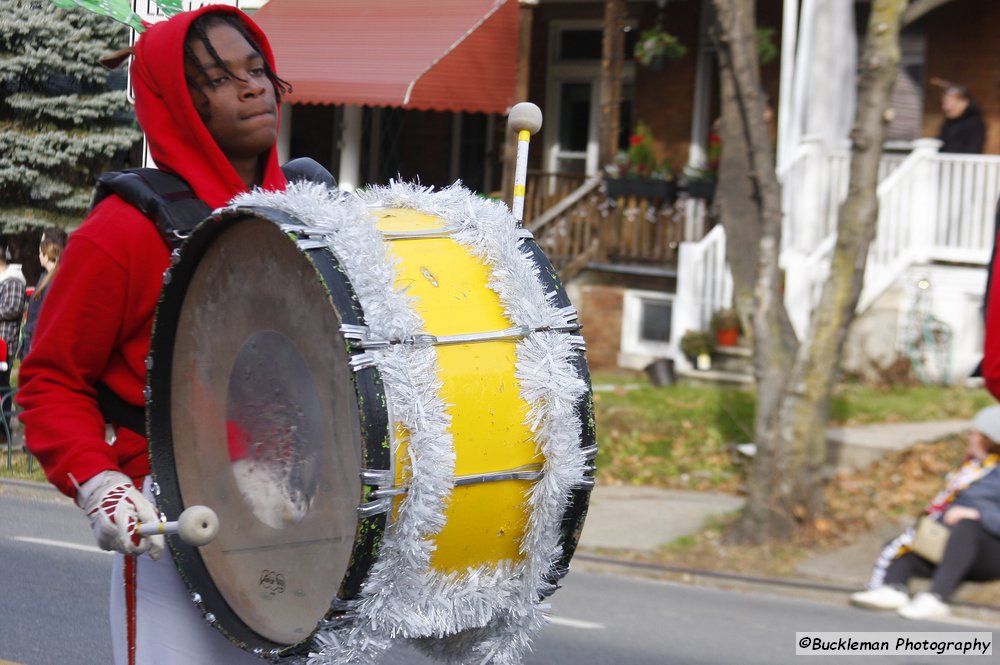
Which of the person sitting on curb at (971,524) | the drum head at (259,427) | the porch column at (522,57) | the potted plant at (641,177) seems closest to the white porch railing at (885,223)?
the potted plant at (641,177)

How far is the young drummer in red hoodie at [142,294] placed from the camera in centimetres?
256

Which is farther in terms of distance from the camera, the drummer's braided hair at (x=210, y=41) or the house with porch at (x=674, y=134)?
the house with porch at (x=674, y=134)

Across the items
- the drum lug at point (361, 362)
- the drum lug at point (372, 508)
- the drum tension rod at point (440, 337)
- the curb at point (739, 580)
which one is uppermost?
the drum tension rod at point (440, 337)

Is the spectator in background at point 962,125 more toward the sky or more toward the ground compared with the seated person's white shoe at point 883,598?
more toward the sky

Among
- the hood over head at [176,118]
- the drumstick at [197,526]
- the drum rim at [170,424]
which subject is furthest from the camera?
the hood over head at [176,118]

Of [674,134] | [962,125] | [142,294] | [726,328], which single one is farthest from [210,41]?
[674,134]

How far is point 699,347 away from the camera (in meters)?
13.5

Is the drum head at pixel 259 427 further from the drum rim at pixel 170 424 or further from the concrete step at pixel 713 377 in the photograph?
the concrete step at pixel 713 377

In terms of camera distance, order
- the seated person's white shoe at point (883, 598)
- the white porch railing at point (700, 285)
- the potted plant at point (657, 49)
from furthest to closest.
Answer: the potted plant at point (657, 49) → the white porch railing at point (700, 285) → the seated person's white shoe at point (883, 598)

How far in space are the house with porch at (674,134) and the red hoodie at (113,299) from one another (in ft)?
32.7

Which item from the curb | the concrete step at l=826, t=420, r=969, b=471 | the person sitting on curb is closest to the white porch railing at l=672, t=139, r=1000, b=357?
the concrete step at l=826, t=420, r=969, b=471

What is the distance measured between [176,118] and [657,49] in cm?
1324

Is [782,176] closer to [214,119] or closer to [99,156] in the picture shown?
[99,156]

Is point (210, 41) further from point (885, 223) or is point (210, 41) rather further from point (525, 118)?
point (885, 223)
